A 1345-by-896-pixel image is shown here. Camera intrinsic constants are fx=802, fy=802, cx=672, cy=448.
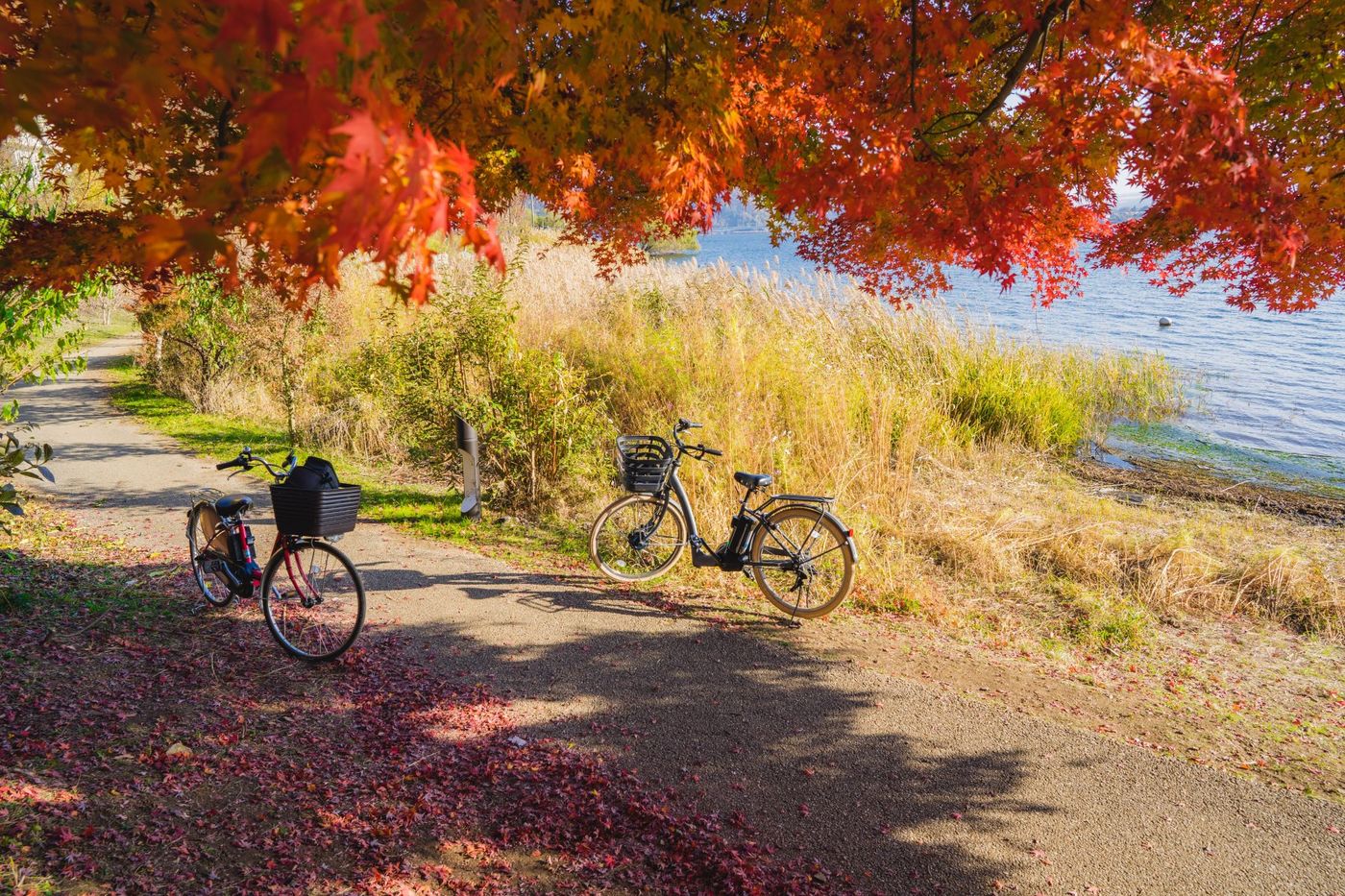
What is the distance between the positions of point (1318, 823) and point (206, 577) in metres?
5.35

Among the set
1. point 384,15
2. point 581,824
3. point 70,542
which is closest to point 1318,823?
point 581,824

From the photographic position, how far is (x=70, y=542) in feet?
18.1

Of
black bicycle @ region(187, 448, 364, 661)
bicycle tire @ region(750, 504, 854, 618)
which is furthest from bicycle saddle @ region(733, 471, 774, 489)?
black bicycle @ region(187, 448, 364, 661)

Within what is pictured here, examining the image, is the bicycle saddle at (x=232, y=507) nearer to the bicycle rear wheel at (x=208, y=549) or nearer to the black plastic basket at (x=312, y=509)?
the bicycle rear wheel at (x=208, y=549)

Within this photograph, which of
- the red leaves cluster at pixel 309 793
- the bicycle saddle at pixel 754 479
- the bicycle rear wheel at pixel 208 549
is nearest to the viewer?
the red leaves cluster at pixel 309 793

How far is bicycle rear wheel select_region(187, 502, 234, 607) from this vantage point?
4.34 metres

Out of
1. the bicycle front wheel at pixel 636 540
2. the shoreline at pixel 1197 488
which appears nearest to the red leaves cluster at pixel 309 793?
the bicycle front wheel at pixel 636 540

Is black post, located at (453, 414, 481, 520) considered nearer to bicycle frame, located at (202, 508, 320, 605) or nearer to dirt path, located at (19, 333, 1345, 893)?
dirt path, located at (19, 333, 1345, 893)

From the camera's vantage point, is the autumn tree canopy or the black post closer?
the autumn tree canopy

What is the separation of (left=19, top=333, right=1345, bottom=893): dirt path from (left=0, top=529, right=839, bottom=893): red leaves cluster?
0.25 m

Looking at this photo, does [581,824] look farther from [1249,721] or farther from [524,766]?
[1249,721]

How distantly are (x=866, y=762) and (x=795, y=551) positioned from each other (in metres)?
1.61

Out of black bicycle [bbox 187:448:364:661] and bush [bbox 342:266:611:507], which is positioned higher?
bush [bbox 342:266:611:507]

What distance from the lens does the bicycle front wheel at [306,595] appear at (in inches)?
153
